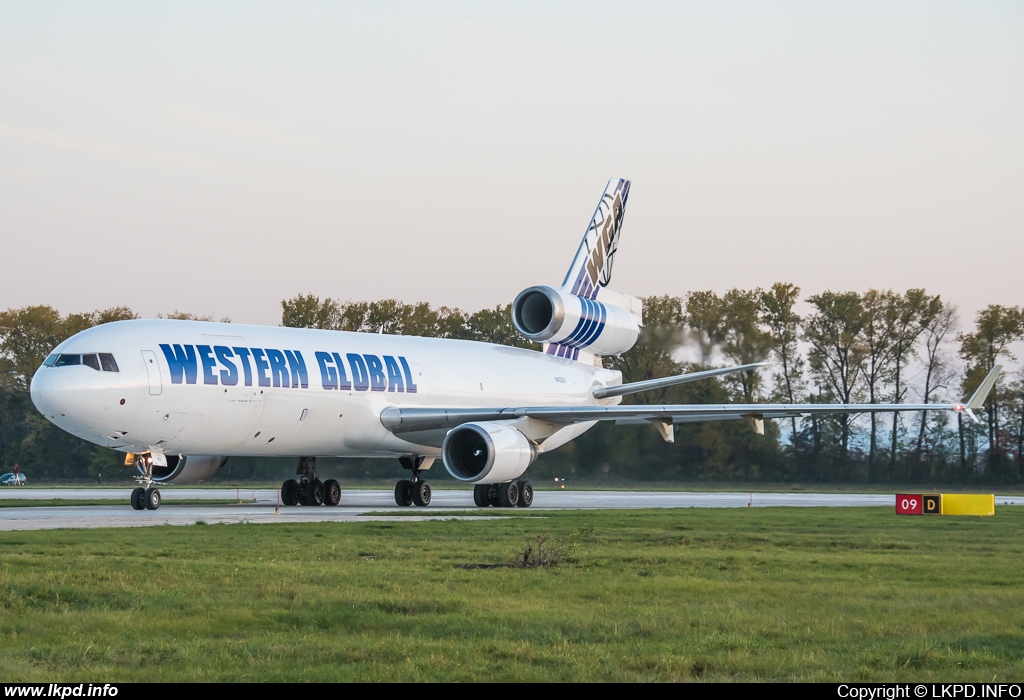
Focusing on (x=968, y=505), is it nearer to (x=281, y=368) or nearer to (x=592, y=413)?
(x=592, y=413)

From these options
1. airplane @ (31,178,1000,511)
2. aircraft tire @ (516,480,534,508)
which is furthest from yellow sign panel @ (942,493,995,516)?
aircraft tire @ (516,480,534,508)

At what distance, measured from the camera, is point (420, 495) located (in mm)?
30391

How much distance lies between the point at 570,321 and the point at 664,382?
3517 mm

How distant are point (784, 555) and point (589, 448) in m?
29.7

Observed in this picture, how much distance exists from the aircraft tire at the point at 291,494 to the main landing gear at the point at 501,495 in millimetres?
4600

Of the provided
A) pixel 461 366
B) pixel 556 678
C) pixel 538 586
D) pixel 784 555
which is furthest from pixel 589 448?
pixel 556 678

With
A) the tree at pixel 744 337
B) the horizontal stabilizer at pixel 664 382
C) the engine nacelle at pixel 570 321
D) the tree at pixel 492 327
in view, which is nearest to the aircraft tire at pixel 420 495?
the engine nacelle at pixel 570 321

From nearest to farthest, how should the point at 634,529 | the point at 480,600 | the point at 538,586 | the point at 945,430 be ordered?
1. the point at 480,600
2. the point at 538,586
3. the point at 634,529
4. the point at 945,430

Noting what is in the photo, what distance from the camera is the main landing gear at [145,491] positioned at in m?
24.6

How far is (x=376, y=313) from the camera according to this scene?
67938 mm

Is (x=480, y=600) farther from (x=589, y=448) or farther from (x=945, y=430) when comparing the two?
(x=945, y=430)

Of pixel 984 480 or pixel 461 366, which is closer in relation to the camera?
pixel 461 366
